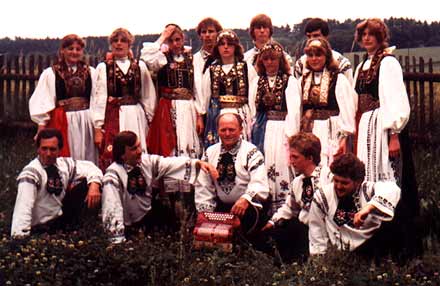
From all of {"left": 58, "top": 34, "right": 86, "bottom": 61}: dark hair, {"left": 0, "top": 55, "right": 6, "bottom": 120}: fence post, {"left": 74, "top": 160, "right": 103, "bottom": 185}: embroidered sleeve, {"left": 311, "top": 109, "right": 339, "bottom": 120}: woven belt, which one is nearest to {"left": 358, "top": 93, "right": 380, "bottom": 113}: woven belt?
{"left": 311, "top": 109, "right": 339, "bottom": 120}: woven belt

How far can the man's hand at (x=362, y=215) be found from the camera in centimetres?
546

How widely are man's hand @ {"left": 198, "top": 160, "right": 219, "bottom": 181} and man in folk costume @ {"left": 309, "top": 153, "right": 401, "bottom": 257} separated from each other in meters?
0.95

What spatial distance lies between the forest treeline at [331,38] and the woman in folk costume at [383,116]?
298 centimetres

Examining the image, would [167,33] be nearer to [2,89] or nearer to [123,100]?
[123,100]

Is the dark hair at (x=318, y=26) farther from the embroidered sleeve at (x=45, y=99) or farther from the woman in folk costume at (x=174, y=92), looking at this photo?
the embroidered sleeve at (x=45, y=99)

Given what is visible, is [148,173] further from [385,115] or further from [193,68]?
[385,115]

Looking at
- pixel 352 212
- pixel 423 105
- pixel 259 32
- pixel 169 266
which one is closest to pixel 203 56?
pixel 259 32

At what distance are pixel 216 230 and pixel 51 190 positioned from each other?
4.64 feet

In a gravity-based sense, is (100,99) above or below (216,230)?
above

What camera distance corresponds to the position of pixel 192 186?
23.7 feet

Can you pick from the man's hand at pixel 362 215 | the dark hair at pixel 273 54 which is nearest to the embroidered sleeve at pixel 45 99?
the dark hair at pixel 273 54

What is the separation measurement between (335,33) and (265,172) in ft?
15.8

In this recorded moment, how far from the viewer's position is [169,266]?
17.9 feet

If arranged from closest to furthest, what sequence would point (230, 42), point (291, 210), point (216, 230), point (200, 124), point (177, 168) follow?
point (216, 230) < point (291, 210) < point (177, 168) < point (230, 42) < point (200, 124)
